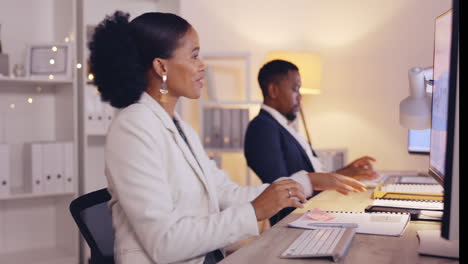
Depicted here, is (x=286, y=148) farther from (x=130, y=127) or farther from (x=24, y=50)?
(x=24, y=50)

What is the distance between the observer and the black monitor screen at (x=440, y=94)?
1.21 meters

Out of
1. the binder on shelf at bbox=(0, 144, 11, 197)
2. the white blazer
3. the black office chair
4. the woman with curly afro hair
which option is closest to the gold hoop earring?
the woman with curly afro hair

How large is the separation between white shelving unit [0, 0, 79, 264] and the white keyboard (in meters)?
2.43

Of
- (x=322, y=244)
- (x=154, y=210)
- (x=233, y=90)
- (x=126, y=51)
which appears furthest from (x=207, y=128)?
(x=322, y=244)

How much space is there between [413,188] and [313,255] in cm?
118

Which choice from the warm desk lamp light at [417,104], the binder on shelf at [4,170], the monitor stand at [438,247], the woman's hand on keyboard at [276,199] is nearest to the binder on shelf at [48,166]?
the binder on shelf at [4,170]

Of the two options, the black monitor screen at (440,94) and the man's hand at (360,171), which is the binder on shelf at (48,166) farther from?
the black monitor screen at (440,94)

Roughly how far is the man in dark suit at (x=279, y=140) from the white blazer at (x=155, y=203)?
0.87 metres

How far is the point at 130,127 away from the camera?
140 centimetres

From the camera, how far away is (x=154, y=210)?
132cm

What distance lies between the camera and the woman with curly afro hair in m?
1.33

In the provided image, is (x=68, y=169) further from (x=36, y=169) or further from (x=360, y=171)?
(x=360, y=171)

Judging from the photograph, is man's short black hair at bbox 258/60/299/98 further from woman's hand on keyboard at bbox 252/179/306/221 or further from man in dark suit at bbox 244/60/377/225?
woman's hand on keyboard at bbox 252/179/306/221

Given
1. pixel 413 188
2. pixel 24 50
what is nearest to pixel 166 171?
pixel 413 188
